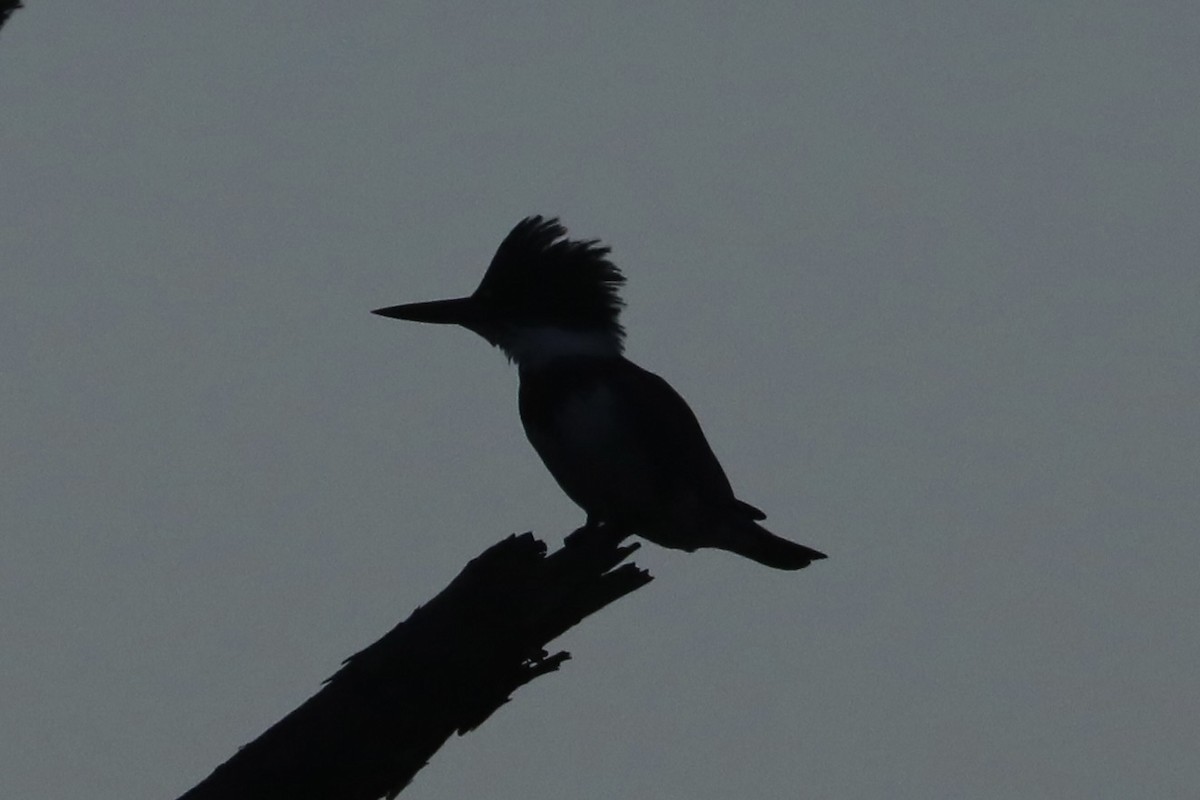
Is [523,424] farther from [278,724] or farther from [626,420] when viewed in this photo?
[278,724]

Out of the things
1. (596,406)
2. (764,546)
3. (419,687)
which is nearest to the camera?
(419,687)

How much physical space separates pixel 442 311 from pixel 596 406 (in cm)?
118

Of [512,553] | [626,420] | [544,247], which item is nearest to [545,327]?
[544,247]

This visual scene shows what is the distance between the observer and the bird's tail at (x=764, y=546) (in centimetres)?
632

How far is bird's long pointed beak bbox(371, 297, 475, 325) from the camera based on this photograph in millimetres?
6918

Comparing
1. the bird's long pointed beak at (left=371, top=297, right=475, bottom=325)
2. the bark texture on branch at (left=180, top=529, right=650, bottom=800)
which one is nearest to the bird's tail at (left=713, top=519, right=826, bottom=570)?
the bird's long pointed beak at (left=371, top=297, right=475, bottom=325)

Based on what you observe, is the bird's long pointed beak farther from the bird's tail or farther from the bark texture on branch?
the bark texture on branch

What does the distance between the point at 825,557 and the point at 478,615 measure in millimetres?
2589

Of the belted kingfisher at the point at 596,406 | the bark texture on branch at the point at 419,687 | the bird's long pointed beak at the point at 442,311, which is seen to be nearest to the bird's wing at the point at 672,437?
the belted kingfisher at the point at 596,406

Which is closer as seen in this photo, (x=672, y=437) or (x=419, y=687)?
(x=419, y=687)

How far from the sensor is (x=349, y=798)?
3.89 metres

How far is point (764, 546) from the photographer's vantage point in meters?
6.36

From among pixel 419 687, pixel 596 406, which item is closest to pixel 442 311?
pixel 596 406

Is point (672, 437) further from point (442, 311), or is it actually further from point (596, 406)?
point (442, 311)
